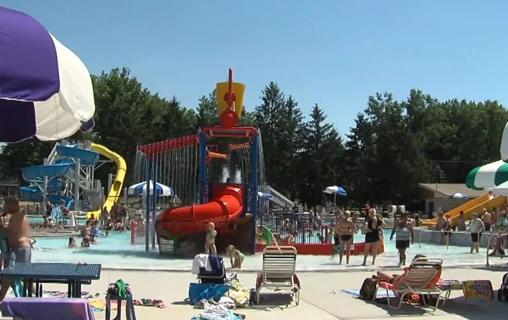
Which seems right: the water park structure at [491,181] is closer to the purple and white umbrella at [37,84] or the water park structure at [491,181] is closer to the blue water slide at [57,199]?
the purple and white umbrella at [37,84]

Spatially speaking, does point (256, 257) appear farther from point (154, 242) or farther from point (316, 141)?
point (316, 141)

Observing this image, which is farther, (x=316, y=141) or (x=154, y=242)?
(x=316, y=141)

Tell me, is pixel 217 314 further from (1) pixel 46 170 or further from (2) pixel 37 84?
(1) pixel 46 170

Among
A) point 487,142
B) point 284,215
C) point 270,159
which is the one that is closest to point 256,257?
point 284,215

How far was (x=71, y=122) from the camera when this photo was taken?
6516mm

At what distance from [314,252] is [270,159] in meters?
46.1

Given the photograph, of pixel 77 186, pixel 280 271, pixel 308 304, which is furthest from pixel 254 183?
pixel 77 186

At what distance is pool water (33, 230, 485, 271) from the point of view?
55.2ft

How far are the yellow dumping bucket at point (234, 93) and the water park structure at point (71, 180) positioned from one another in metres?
18.7

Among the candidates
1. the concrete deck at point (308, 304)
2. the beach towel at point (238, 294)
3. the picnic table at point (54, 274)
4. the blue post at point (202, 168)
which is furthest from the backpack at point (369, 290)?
the blue post at point (202, 168)

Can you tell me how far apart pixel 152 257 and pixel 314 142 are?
4979 centimetres

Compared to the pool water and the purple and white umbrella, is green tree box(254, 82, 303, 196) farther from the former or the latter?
the purple and white umbrella

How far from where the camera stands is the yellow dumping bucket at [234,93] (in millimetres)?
20469

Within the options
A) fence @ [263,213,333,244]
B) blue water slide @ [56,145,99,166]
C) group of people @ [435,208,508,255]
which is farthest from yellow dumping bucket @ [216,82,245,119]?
blue water slide @ [56,145,99,166]
